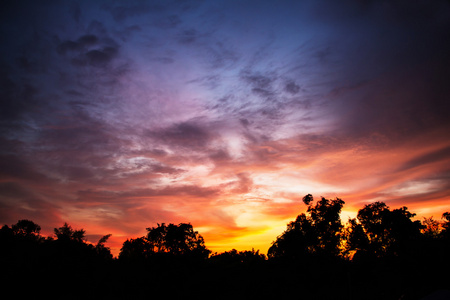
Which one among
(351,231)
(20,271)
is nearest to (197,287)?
(20,271)

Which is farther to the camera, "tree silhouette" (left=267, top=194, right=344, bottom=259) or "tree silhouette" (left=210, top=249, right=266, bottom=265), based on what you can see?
"tree silhouette" (left=267, top=194, right=344, bottom=259)

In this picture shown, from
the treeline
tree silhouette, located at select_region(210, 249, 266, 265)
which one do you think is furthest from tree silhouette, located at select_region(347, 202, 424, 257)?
tree silhouette, located at select_region(210, 249, 266, 265)

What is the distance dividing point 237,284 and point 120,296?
8.17 meters

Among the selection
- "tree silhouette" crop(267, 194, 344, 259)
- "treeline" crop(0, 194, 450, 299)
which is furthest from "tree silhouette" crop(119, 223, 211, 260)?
"treeline" crop(0, 194, 450, 299)

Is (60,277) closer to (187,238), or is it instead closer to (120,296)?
(120,296)

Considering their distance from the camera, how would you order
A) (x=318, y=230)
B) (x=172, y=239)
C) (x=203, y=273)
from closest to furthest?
(x=203, y=273), (x=318, y=230), (x=172, y=239)

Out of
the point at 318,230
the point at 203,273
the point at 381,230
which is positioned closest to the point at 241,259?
the point at 203,273

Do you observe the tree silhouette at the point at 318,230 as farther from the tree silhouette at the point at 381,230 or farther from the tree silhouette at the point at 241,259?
the tree silhouette at the point at 241,259

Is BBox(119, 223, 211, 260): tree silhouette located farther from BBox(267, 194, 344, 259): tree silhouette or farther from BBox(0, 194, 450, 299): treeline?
BBox(0, 194, 450, 299): treeline

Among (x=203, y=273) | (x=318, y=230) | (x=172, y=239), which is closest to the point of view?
(x=203, y=273)

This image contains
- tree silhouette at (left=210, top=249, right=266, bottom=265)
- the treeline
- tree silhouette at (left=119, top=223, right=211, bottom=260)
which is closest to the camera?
the treeline

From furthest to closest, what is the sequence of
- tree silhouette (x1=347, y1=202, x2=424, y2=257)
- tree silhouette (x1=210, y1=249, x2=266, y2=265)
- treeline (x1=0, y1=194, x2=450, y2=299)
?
tree silhouette (x1=347, y1=202, x2=424, y2=257)
tree silhouette (x1=210, y1=249, x2=266, y2=265)
treeline (x1=0, y1=194, x2=450, y2=299)

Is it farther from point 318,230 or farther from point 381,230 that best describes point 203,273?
point 381,230

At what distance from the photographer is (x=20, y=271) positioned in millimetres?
13914
